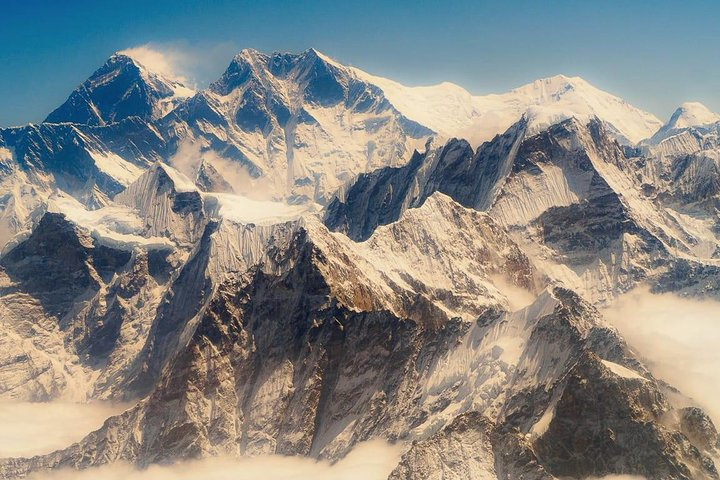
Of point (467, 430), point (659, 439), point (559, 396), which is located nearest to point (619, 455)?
point (659, 439)

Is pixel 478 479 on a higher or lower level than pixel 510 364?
lower

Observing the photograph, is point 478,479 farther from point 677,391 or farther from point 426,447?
point 677,391

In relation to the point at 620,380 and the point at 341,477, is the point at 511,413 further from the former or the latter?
the point at 341,477

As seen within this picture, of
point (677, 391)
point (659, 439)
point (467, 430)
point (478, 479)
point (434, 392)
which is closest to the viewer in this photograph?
point (659, 439)

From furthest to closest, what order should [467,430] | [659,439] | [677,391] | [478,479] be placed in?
1. [677,391]
2. [467,430]
3. [478,479]
4. [659,439]

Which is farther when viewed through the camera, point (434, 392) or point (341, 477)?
point (434, 392)

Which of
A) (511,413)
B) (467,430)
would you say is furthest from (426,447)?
(511,413)

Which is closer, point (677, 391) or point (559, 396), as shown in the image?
point (559, 396)

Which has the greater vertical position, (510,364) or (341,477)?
(510,364)

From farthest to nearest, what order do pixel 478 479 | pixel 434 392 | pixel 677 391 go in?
pixel 434 392
pixel 677 391
pixel 478 479
